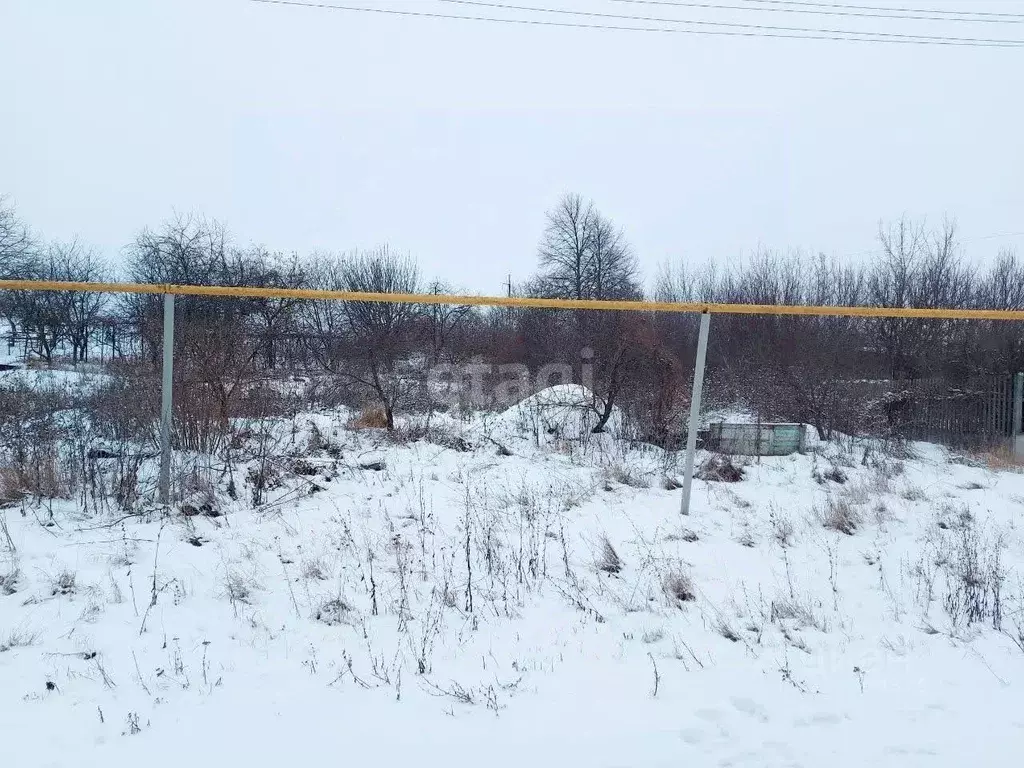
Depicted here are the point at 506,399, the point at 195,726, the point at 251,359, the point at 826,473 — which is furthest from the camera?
the point at 506,399

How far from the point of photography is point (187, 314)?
8.91 m

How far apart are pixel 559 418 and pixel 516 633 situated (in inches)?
249

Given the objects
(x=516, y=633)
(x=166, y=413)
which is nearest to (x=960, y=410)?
(x=516, y=633)

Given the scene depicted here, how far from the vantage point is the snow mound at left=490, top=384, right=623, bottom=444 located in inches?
374

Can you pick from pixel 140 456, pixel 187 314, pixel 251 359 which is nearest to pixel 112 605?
pixel 140 456

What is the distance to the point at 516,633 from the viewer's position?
3.46 meters

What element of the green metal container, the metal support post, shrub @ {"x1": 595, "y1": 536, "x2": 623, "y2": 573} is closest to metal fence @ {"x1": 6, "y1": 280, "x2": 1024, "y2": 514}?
shrub @ {"x1": 595, "y1": 536, "x2": 623, "y2": 573}

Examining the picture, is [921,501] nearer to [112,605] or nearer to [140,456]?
[112,605]

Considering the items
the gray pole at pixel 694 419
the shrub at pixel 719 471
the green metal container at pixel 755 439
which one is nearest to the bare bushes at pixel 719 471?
the shrub at pixel 719 471

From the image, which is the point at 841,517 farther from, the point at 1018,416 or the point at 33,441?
the point at 1018,416

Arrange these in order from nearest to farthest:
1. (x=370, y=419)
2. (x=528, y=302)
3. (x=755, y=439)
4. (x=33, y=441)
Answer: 1. (x=528, y=302)
2. (x=33, y=441)
3. (x=755, y=439)
4. (x=370, y=419)

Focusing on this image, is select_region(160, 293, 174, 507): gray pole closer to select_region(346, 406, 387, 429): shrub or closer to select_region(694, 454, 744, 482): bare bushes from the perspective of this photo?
select_region(346, 406, 387, 429): shrub

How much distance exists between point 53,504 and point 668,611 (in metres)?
5.26

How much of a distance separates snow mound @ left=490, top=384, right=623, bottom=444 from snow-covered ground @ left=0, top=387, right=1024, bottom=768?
3.52m
